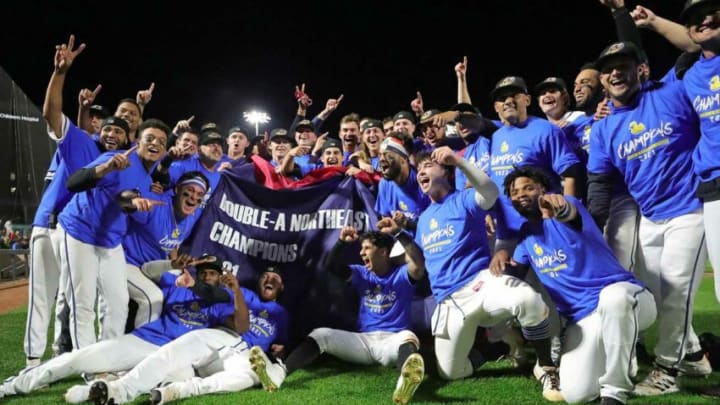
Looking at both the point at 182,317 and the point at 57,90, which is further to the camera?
the point at 182,317

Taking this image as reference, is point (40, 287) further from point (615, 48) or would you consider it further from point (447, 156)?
point (615, 48)

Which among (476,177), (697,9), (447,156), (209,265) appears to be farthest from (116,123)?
(697,9)

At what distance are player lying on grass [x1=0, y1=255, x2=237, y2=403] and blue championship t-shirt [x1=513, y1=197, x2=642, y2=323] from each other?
2.91 meters

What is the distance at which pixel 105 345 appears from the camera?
4473mm

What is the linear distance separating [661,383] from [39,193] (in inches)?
1066

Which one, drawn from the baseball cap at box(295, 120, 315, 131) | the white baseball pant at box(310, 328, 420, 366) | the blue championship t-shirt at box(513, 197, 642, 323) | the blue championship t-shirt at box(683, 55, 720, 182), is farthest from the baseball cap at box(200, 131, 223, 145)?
the blue championship t-shirt at box(683, 55, 720, 182)

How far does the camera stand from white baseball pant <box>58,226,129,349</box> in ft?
16.0

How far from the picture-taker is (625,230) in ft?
14.6

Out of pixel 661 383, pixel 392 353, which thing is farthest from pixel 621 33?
pixel 392 353

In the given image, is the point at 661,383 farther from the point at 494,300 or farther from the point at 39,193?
the point at 39,193

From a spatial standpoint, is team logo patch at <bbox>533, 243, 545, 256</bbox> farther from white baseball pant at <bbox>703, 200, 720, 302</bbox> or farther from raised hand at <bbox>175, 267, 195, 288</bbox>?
raised hand at <bbox>175, 267, 195, 288</bbox>

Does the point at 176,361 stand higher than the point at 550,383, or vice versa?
the point at 176,361

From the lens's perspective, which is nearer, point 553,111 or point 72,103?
point 553,111

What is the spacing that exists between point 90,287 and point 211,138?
104 inches
